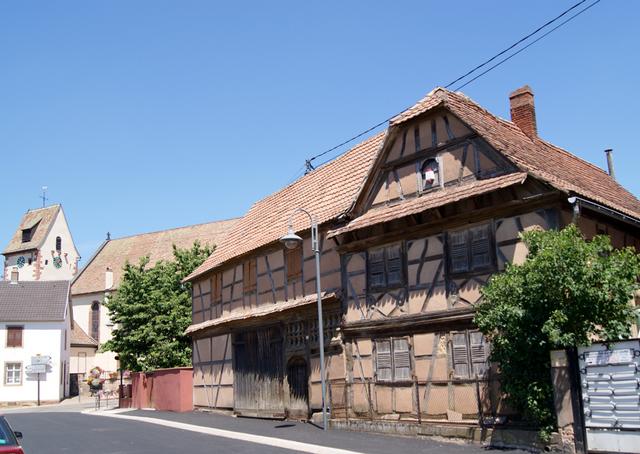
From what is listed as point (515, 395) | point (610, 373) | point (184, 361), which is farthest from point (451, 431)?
point (184, 361)

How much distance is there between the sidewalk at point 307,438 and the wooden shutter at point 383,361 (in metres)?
1.55

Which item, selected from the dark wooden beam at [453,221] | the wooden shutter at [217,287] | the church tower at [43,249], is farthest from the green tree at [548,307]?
the church tower at [43,249]

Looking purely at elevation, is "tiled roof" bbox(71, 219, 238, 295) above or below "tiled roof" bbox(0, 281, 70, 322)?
above

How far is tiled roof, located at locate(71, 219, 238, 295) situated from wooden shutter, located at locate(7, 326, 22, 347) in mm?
13427

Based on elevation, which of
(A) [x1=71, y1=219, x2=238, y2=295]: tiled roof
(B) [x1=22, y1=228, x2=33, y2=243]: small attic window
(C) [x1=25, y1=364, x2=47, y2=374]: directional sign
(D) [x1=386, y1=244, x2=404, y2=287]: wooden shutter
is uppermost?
(B) [x1=22, y1=228, x2=33, y2=243]: small attic window

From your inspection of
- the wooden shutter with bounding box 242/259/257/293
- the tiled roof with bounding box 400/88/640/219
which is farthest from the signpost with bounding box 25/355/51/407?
the tiled roof with bounding box 400/88/640/219

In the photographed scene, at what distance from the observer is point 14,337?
170 ft

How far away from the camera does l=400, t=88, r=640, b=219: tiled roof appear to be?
1586cm

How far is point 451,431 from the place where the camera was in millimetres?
16453

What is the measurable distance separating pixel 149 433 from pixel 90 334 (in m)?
49.8

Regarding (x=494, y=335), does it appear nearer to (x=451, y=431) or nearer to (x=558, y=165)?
(x=451, y=431)

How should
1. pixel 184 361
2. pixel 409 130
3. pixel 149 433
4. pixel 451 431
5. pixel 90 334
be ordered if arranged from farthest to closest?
pixel 90 334, pixel 184 361, pixel 149 433, pixel 409 130, pixel 451 431

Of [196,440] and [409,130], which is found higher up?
[409,130]

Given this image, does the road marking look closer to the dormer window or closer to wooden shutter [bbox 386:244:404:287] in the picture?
wooden shutter [bbox 386:244:404:287]
